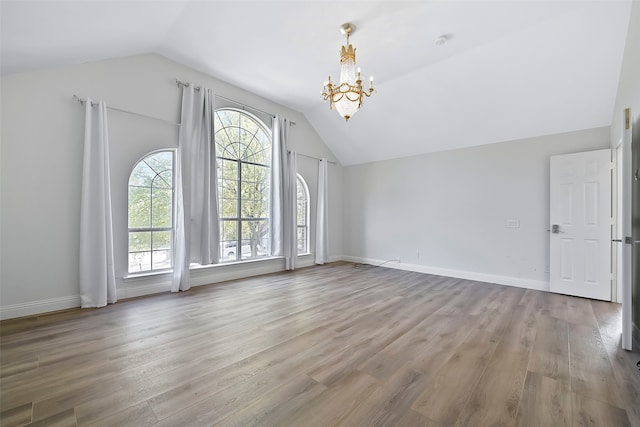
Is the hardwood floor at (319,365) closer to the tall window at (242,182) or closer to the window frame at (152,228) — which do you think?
the window frame at (152,228)

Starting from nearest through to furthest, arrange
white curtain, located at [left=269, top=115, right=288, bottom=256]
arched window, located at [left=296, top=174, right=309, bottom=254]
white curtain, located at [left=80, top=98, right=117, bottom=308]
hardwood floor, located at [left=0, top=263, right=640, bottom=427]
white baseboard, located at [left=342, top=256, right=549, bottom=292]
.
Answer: hardwood floor, located at [left=0, top=263, right=640, bottom=427], white curtain, located at [left=80, top=98, right=117, bottom=308], white baseboard, located at [left=342, top=256, right=549, bottom=292], white curtain, located at [left=269, top=115, right=288, bottom=256], arched window, located at [left=296, top=174, right=309, bottom=254]

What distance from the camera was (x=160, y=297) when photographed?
388 centimetres

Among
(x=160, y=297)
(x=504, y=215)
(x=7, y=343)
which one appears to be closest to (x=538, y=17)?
(x=504, y=215)

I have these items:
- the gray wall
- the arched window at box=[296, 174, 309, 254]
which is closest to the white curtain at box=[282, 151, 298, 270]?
the arched window at box=[296, 174, 309, 254]

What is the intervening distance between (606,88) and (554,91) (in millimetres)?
559

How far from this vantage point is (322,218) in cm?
663

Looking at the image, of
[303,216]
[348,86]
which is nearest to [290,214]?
[303,216]

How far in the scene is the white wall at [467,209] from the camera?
15.0 ft

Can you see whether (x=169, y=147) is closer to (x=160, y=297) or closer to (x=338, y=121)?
(x=160, y=297)

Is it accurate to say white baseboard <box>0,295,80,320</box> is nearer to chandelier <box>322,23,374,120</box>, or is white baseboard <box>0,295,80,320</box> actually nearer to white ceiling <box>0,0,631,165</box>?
white ceiling <box>0,0,631,165</box>

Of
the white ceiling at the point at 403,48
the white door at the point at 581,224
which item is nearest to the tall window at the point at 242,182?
the white ceiling at the point at 403,48

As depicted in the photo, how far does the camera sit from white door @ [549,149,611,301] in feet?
12.8

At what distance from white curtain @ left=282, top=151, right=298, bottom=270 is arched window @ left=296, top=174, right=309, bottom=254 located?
22.0 inches

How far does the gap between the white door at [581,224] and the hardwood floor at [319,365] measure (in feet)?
1.39
